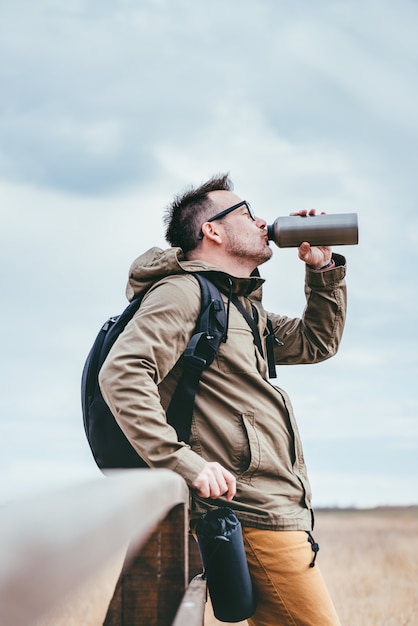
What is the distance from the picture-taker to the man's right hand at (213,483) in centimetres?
272

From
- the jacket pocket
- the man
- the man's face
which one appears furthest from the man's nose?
the jacket pocket

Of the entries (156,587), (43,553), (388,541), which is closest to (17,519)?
(43,553)

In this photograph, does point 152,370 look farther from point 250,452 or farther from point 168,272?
point 168,272

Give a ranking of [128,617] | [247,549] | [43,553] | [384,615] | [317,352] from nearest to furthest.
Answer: [43,553] → [128,617] → [247,549] → [317,352] → [384,615]

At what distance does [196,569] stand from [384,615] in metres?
7.99

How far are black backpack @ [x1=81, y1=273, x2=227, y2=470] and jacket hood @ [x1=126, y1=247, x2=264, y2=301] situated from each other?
0.14 m

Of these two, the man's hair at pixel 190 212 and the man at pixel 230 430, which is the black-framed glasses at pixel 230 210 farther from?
the man at pixel 230 430

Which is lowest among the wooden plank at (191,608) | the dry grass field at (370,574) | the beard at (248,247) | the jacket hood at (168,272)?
the dry grass field at (370,574)

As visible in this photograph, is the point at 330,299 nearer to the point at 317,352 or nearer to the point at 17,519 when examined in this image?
the point at 317,352

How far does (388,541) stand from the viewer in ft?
72.9

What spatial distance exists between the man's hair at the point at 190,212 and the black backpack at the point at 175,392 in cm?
75

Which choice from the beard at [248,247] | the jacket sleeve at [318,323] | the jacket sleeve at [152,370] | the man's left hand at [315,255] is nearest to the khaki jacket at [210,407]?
the jacket sleeve at [152,370]

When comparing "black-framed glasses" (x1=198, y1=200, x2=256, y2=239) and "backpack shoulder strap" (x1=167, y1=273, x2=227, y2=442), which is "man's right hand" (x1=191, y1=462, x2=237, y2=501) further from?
"black-framed glasses" (x1=198, y1=200, x2=256, y2=239)

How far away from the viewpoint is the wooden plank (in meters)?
1.75
